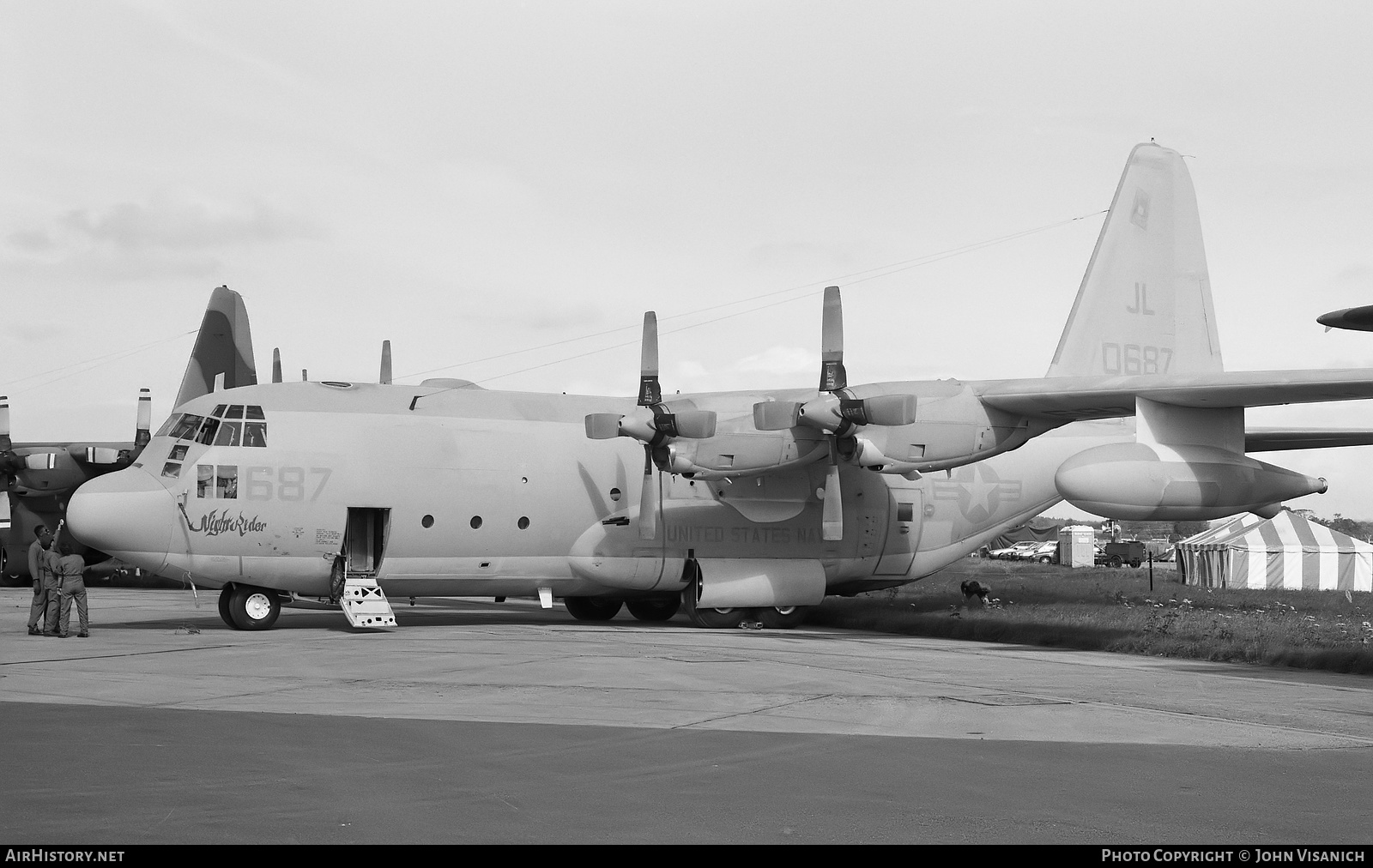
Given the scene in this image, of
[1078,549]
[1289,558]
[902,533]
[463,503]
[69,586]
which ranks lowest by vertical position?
[1078,549]

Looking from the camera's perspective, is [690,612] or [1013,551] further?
[1013,551]

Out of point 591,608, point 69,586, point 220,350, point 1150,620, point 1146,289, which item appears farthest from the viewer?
point 220,350

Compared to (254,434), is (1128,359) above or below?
above

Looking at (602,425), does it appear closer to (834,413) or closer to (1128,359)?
(834,413)

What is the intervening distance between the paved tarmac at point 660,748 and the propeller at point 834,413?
471cm

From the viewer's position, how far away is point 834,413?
20.1 meters

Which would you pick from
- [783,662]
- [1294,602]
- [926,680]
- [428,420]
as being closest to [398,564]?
[428,420]

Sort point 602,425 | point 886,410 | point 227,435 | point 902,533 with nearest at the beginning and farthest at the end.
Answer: point 227,435 < point 886,410 < point 602,425 < point 902,533

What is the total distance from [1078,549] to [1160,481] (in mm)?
57152

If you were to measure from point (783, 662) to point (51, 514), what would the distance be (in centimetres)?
2811

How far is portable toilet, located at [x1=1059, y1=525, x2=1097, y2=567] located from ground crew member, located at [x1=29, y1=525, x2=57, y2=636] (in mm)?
61970

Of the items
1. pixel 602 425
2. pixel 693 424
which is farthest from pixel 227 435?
pixel 693 424

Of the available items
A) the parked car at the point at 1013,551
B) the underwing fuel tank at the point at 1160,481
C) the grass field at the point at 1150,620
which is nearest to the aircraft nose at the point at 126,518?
the grass field at the point at 1150,620

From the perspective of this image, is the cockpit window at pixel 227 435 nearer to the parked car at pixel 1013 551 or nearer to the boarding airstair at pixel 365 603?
the boarding airstair at pixel 365 603
